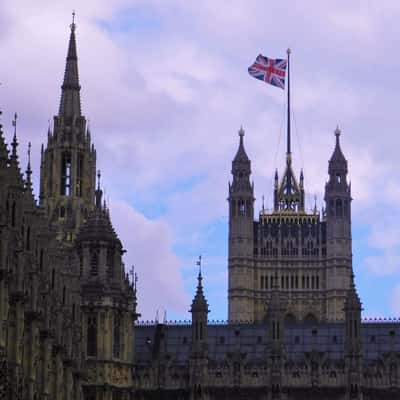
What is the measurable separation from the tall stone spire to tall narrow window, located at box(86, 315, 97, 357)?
45477 mm

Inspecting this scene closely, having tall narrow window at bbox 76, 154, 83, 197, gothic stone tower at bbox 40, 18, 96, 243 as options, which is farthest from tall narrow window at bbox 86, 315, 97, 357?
tall narrow window at bbox 76, 154, 83, 197

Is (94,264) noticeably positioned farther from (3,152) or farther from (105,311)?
(3,152)

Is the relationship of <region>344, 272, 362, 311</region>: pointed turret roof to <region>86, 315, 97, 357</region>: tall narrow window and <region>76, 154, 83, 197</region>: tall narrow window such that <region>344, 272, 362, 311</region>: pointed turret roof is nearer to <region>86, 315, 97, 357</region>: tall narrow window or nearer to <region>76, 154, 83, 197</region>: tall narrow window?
<region>86, 315, 97, 357</region>: tall narrow window

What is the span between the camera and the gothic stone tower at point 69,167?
179625 mm

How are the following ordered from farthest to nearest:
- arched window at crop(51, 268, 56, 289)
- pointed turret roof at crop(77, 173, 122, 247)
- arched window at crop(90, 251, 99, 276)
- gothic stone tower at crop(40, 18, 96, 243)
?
1. gothic stone tower at crop(40, 18, 96, 243)
2. pointed turret roof at crop(77, 173, 122, 247)
3. arched window at crop(90, 251, 99, 276)
4. arched window at crop(51, 268, 56, 289)

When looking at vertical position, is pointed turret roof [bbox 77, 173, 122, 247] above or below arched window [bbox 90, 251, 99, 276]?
above

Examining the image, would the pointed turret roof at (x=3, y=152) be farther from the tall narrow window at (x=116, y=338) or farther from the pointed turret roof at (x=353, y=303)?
the pointed turret roof at (x=353, y=303)

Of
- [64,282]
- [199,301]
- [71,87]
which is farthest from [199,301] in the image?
[71,87]

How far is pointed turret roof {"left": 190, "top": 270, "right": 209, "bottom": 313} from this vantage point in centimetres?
14788

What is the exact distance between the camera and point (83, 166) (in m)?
182

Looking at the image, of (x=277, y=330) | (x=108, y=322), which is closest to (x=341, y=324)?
(x=277, y=330)

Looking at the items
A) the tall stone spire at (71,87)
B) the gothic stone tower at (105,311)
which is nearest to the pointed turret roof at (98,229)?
the gothic stone tower at (105,311)

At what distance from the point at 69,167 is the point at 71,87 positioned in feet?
28.8

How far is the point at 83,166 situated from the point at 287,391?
45422mm
